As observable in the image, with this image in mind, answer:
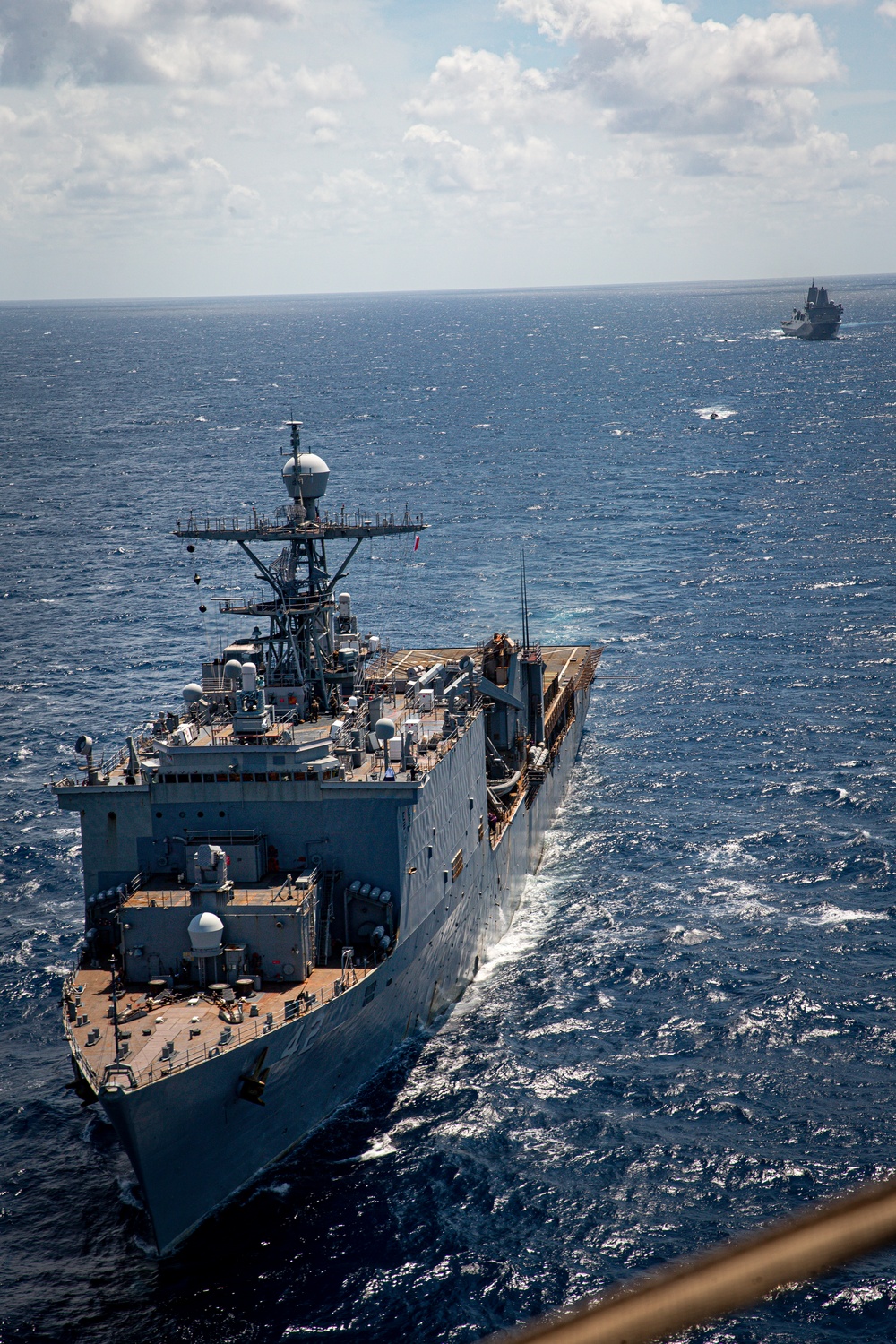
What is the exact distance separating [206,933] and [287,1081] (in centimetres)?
446

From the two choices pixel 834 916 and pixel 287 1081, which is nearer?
pixel 287 1081

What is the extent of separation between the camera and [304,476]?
4403 cm

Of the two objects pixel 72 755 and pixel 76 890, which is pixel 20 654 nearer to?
pixel 72 755

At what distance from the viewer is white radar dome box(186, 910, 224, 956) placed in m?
33.5

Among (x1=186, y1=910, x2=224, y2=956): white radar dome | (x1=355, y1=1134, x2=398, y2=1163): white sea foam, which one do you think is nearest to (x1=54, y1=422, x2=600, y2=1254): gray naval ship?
(x1=186, y1=910, x2=224, y2=956): white radar dome

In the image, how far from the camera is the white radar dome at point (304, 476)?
144ft

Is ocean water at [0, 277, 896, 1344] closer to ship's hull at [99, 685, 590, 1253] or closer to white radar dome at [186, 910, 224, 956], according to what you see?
ship's hull at [99, 685, 590, 1253]

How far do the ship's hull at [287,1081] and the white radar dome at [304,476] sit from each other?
10704 millimetres

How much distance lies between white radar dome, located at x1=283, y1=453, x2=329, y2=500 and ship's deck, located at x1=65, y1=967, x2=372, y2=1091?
56.9 feet

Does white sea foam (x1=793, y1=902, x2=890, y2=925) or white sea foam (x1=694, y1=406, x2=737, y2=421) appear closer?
white sea foam (x1=793, y1=902, x2=890, y2=925)

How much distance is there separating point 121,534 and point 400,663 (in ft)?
188

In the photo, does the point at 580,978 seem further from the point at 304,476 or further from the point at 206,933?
the point at 304,476

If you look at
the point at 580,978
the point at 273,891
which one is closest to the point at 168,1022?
the point at 273,891

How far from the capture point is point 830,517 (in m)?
110
